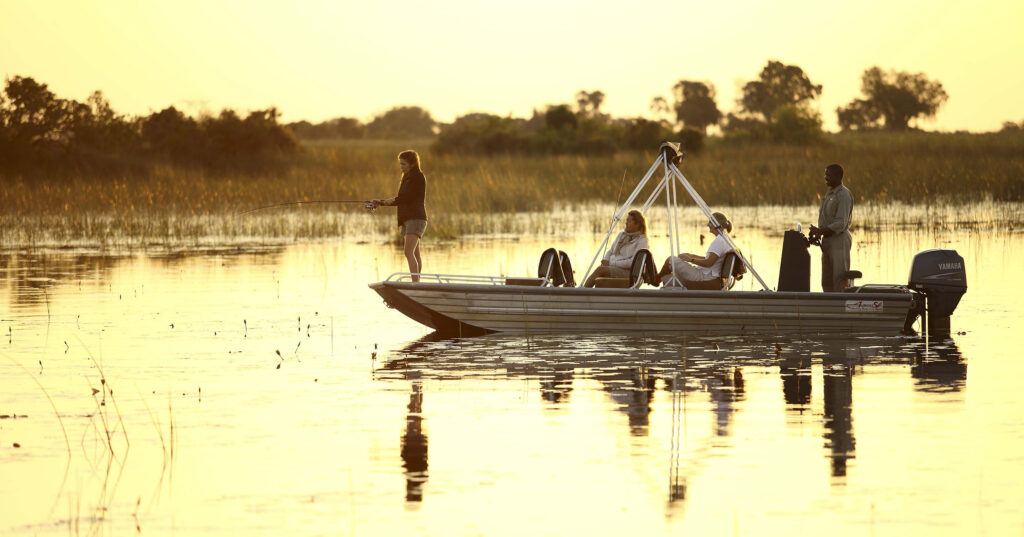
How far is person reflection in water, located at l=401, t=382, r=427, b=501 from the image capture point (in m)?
8.82

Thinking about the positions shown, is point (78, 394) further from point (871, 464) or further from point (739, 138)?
point (739, 138)

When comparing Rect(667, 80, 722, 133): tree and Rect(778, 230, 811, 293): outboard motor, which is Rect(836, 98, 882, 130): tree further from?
Rect(778, 230, 811, 293): outboard motor

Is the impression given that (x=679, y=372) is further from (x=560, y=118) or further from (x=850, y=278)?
(x=560, y=118)

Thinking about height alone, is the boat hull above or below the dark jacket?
below

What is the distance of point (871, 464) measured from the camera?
9195 mm

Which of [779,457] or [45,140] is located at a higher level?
[45,140]

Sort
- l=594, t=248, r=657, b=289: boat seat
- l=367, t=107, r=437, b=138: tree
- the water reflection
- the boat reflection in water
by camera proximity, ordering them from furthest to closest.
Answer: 1. l=367, t=107, r=437, b=138: tree
2. l=594, t=248, r=657, b=289: boat seat
3. the water reflection
4. the boat reflection in water

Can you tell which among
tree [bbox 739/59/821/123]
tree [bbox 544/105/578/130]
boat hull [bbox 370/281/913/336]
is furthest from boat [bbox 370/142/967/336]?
tree [bbox 739/59/821/123]

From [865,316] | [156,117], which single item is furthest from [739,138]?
[865,316]

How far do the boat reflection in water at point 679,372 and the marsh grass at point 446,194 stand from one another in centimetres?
1773

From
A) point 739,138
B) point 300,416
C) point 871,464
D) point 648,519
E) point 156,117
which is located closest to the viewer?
point 648,519

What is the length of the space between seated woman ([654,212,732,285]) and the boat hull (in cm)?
40

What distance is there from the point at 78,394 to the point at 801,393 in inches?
221

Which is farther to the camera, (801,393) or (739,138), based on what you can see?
(739,138)
